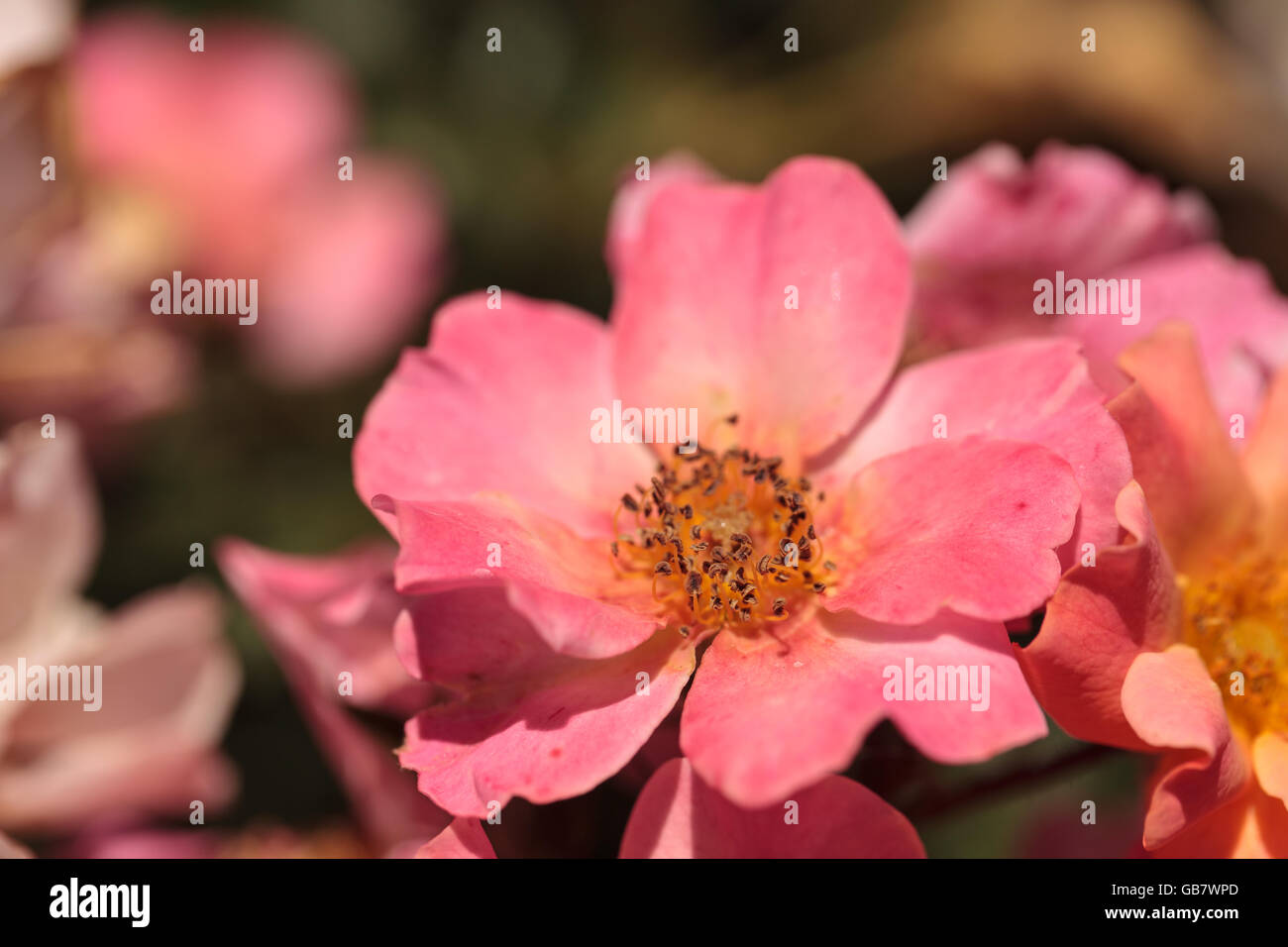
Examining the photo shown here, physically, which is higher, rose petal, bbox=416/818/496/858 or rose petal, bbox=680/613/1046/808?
rose petal, bbox=680/613/1046/808

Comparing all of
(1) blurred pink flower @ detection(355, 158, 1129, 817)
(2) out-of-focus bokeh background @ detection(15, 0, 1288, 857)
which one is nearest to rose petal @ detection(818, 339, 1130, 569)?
(1) blurred pink flower @ detection(355, 158, 1129, 817)

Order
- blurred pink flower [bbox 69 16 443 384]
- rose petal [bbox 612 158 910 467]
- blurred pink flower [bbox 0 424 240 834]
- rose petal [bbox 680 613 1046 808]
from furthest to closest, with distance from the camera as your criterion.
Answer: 1. blurred pink flower [bbox 69 16 443 384]
2. blurred pink flower [bbox 0 424 240 834]
3. rose petal [bbox 612 158 910 467]
4. rose petal [bbox 680 613 1046 808]

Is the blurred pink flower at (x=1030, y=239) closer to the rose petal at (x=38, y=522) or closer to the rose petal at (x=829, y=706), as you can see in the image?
the rose petal at (x=829, y=706)

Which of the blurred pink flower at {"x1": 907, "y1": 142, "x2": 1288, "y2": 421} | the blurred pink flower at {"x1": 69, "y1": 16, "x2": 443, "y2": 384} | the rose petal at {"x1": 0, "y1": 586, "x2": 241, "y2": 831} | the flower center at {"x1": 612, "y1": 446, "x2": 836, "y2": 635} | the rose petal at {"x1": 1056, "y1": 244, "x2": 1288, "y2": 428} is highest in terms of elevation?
the blurred pink flower at {"x1": 69, "y1": 16, "x2": 443, "y2": 384}

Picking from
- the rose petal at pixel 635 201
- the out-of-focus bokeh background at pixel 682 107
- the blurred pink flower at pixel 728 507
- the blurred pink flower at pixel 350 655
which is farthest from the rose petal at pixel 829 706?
the out-of-focus bokeh background at pixel 682 107

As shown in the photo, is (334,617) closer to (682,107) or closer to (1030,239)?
(1030,239)

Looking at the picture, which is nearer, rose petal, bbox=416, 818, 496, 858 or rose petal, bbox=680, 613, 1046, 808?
rose petal, bbox=680, 613, 1046, 808

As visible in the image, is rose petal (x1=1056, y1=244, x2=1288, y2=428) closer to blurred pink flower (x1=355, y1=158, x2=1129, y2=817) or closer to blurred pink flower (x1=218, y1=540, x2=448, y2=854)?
blurred pink flower (x1=355, y1=158, x2=1129, y2=817)
